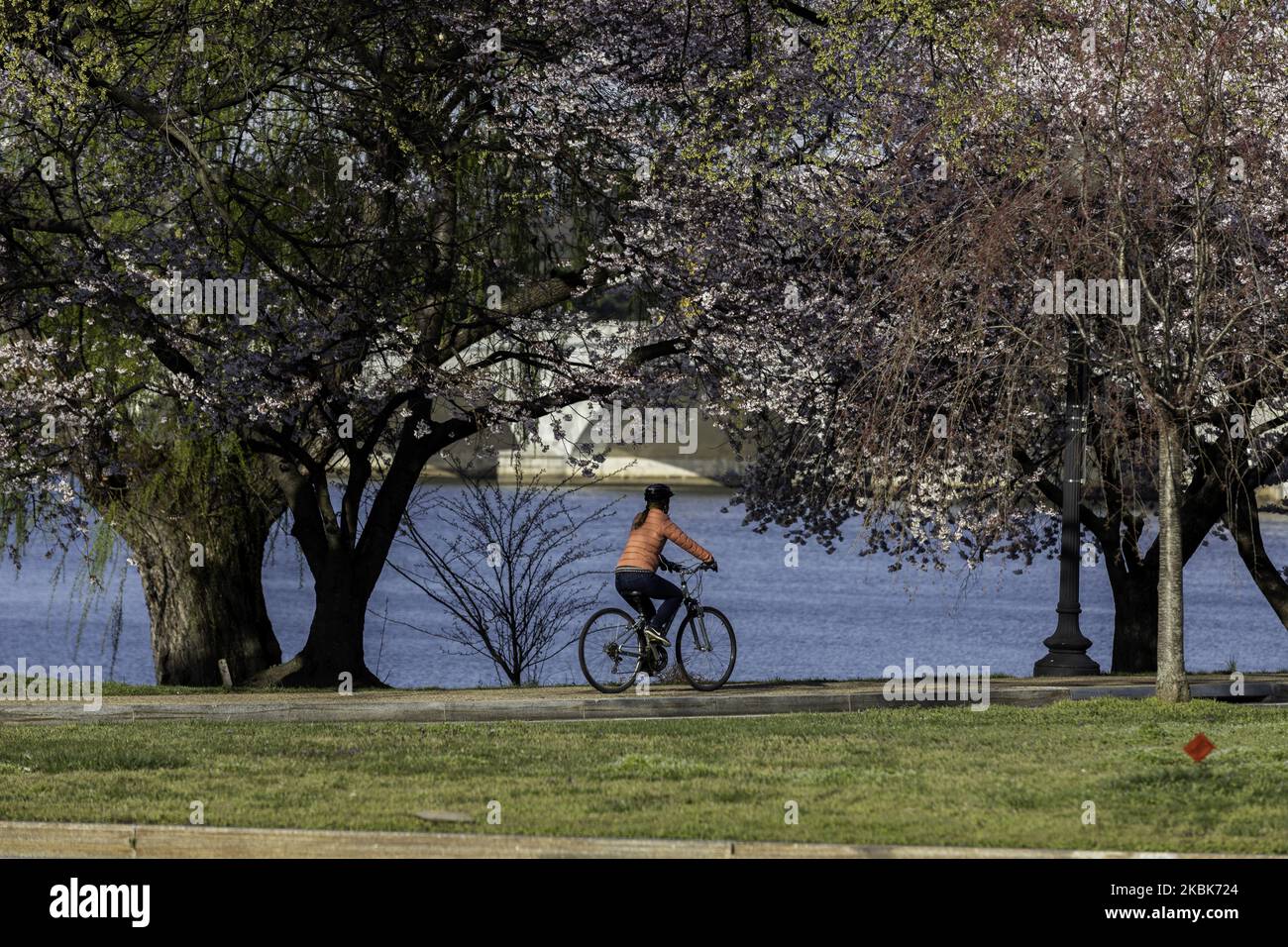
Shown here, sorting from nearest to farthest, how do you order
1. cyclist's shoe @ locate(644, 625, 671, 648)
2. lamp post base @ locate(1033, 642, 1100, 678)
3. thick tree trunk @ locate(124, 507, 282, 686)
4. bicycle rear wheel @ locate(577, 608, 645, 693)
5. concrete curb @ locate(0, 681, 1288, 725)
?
1. concrete curb @ locate(0, 681, 1288, 725)
2. cyclist's shoe @ locate(644, 625, 671, 648)
3. bicycle rear wheel @ locate(577, 608, 645, 693)
4. lamp post base @ locate(1033, 642, 1100, 678)
5. thick tree trunk @ locate(124, 507, 282, 686)

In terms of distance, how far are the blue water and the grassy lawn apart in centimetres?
1470

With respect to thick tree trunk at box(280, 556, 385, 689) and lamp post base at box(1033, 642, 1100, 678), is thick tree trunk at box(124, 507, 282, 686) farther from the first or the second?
lamp post base at box(1033, 642, 1100, 678)

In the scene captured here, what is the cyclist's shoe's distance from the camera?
1541 centimetres

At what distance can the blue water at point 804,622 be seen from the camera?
1449 inches

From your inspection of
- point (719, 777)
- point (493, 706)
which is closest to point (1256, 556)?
point (493, 706)

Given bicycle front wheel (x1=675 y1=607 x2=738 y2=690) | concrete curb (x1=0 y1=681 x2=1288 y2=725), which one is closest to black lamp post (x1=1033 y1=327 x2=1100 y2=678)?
concrete curb (x1=0 y1=681 x2=1288 y2=725)

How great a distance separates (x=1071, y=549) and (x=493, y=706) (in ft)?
20.8

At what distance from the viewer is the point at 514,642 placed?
24.5 metres

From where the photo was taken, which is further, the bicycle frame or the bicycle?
the bicycle frame

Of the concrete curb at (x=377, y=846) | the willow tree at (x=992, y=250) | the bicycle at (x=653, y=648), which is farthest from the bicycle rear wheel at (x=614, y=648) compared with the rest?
the concrete curb at (x=377, y=846)

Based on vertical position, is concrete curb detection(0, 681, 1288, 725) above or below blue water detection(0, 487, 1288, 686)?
above

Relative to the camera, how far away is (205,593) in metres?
22.0

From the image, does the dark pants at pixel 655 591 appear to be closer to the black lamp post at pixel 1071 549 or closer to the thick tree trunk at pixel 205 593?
the black lamp post at pixel 1071 549
